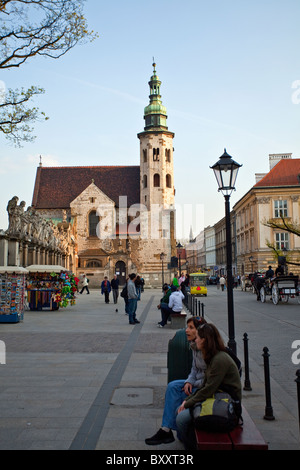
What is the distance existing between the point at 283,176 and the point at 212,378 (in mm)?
48632

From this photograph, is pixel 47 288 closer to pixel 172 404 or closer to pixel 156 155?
pixel 172 404

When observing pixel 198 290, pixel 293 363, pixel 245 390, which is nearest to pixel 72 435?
pixel 245 390

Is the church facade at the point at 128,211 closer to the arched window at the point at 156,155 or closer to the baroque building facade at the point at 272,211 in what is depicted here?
the arched window at the point at 156,155

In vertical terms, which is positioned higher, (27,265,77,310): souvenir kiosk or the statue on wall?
the statue on wall

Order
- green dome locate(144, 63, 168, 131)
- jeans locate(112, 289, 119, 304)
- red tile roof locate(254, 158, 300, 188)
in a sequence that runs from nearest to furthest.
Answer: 1. jeans locate(112, 289, 119, 304)
2. red tile roof locate(254, 158, 300, 188)
3. green dome locate(144, 63, 168, 131)

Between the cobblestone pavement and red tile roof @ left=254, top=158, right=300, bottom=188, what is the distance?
127ft

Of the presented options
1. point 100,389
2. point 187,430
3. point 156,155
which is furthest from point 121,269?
point 187,430

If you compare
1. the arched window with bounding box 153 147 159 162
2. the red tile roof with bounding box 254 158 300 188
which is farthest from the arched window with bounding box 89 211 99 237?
the red tile roof with bounding box 254 158 300 188

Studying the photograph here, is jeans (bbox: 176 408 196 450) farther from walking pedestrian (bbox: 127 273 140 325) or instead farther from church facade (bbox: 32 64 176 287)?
church facade (bbox: 32 64 176 287)

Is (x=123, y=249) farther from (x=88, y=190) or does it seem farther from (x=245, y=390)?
(x=245, y=390)

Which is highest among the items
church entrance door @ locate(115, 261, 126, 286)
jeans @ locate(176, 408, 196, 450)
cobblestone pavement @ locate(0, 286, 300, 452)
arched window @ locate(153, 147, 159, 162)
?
arched window @ locate(153, 147, 159, 162)

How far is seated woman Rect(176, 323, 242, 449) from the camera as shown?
13.4 feet

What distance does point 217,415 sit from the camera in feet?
12.8

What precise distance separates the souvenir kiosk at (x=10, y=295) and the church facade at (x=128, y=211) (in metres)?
34.4
